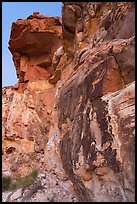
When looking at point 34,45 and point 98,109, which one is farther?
point 34,45

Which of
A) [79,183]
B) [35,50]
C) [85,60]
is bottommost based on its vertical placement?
[79,183]

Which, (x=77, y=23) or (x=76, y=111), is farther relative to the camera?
(x=77, y=23)

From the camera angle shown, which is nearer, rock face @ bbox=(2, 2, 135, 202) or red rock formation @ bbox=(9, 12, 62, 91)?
rock face @ bbox=(2, 2, 135, 202)

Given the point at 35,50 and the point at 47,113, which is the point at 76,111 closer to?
the point at 47,113

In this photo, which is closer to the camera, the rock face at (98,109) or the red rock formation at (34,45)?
the rock face at (98,109)

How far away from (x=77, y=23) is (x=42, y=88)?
895cm

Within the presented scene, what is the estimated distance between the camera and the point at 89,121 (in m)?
5.70

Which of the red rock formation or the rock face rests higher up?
the red rock formation

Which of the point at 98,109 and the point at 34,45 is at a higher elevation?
the point at 34,45

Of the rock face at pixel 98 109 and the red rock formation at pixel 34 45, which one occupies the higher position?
the red rock formation at pixel 34 45

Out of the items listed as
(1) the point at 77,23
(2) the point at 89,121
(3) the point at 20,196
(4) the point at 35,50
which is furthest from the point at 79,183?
(4) the point at 35,50

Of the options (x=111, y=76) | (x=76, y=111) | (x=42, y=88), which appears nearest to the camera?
(x=111, y=76)

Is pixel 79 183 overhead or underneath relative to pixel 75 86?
underneath

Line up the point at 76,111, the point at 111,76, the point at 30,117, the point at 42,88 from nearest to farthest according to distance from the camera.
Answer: the point at 111,76, the point at 76,111, the point at 30,117, the point at 42,88
